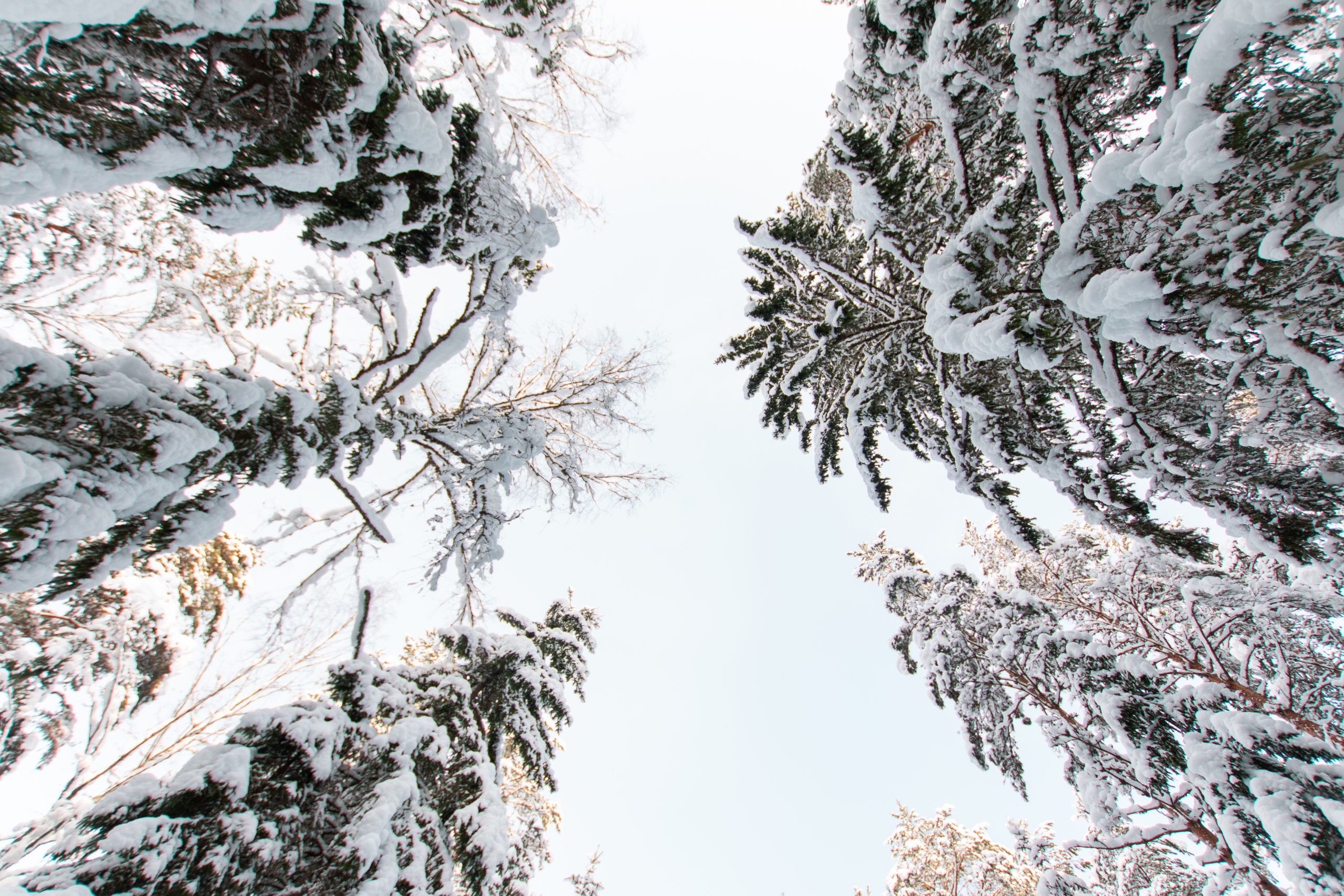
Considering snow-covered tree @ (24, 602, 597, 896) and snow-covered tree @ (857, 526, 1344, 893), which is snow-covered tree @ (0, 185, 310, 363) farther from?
snow-covered tree @ (857, 526, 1344, 893)

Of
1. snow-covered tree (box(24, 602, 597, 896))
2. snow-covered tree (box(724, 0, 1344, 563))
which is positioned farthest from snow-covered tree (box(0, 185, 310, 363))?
snow-covered tree (box(724, 0, 1344, 563))

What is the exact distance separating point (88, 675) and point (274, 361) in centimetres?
321

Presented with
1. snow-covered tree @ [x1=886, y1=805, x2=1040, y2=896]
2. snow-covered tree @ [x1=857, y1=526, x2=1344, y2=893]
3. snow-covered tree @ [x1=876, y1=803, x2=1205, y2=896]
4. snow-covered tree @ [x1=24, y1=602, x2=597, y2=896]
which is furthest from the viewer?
snow-covered tree @ [x1=886, y1=805, x2=1040, y2=896]

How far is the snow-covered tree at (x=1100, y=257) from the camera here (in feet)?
5.61

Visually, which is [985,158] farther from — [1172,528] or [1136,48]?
[1172,528]

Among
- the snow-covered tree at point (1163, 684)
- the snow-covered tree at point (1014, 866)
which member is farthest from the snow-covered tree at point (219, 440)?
the snow-covered tree at point (1014, 866)

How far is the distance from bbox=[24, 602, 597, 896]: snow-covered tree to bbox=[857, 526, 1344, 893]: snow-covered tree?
421 cm

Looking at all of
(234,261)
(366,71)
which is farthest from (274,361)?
(366,71)

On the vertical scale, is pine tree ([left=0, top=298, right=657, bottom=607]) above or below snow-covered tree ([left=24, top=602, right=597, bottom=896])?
above

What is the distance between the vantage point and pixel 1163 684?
390 centimetres

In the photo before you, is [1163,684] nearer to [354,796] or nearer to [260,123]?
[354,796]

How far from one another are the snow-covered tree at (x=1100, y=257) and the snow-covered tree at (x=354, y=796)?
13.1 ft

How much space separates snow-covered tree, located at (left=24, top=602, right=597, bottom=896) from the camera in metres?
2.14

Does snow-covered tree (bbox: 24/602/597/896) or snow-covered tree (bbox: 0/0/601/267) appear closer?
snow-covered tree (bbox: 0/0/601/267)
